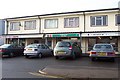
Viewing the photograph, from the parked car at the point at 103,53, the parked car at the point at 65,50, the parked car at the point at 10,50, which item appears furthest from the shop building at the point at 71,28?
the parked car at the point at 103,53

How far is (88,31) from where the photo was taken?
24672 millimetres

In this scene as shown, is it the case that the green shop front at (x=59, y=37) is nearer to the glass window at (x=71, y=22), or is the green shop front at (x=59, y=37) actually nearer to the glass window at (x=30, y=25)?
the glass window at (x=71, y=22)

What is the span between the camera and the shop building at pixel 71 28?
23.9m

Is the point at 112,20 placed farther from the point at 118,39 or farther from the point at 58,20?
the point at 58,20

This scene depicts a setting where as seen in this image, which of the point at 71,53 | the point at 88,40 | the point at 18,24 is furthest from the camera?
the point at 18,24

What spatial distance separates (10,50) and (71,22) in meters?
8.78

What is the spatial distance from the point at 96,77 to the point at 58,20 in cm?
1824

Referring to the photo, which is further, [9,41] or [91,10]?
[9,41]

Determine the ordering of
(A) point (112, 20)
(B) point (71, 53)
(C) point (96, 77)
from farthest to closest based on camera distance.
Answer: (A) point (112, 20) < (B) point (71, 53) < (C) point (96, 77)

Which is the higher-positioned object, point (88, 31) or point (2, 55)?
point (88, 31)

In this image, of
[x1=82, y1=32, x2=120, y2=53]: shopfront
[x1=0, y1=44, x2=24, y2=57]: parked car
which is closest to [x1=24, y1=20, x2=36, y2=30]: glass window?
[x1=0, y1=44, x2=24, y2=57]: parked car

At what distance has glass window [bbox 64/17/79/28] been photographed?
2614cm

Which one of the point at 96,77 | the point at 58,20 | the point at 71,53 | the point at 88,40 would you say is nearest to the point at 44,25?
the point at 58,20

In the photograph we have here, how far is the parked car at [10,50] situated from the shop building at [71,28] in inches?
170
